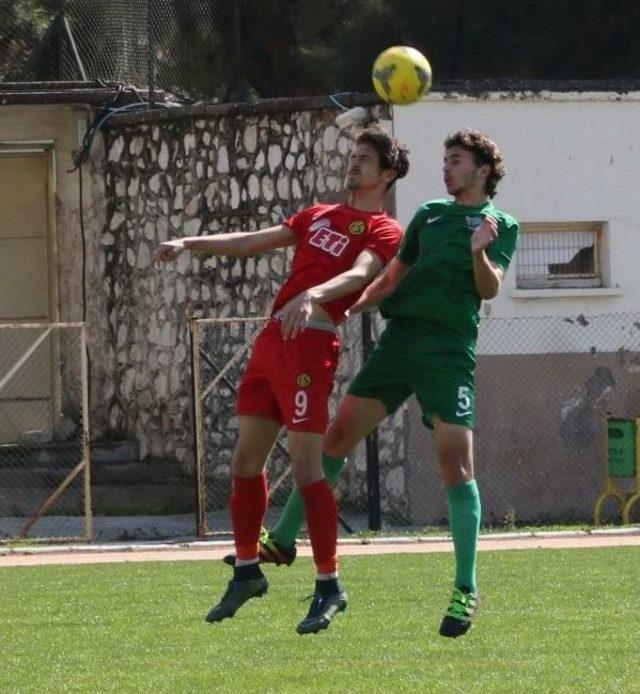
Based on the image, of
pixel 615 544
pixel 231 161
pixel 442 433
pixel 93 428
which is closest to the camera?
pixel 442 433

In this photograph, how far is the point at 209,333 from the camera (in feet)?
62.7

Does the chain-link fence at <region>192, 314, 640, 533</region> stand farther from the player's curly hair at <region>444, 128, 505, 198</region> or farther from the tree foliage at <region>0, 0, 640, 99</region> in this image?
the player's curly hair at <region>444, 128, 505, 198</region>

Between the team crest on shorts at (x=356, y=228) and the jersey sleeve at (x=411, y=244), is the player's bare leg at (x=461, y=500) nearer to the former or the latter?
the jersey sleeve at (x=411, y=244)

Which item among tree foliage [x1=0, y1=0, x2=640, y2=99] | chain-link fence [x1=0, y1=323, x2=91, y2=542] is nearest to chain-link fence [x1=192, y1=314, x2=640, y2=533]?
chain-link fence [x1=0, y1=323, x2=91, y2=542]

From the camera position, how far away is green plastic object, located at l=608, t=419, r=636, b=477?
1758 centimetres

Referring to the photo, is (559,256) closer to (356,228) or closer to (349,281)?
(356,228)

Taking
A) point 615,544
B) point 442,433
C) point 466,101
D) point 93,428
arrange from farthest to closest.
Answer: point 93,428 → point 466,101 → point 615,544 → point 442,433

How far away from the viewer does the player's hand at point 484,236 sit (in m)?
7.94

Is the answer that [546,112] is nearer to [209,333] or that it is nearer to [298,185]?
[298,185]

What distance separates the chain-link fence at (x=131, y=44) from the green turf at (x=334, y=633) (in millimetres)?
7980

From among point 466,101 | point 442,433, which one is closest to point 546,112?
point 466,101

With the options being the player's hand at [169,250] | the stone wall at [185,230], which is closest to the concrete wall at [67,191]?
the stone wall at [185,230]

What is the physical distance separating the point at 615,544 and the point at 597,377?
3.04 meters

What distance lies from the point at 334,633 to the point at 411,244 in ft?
8.36
